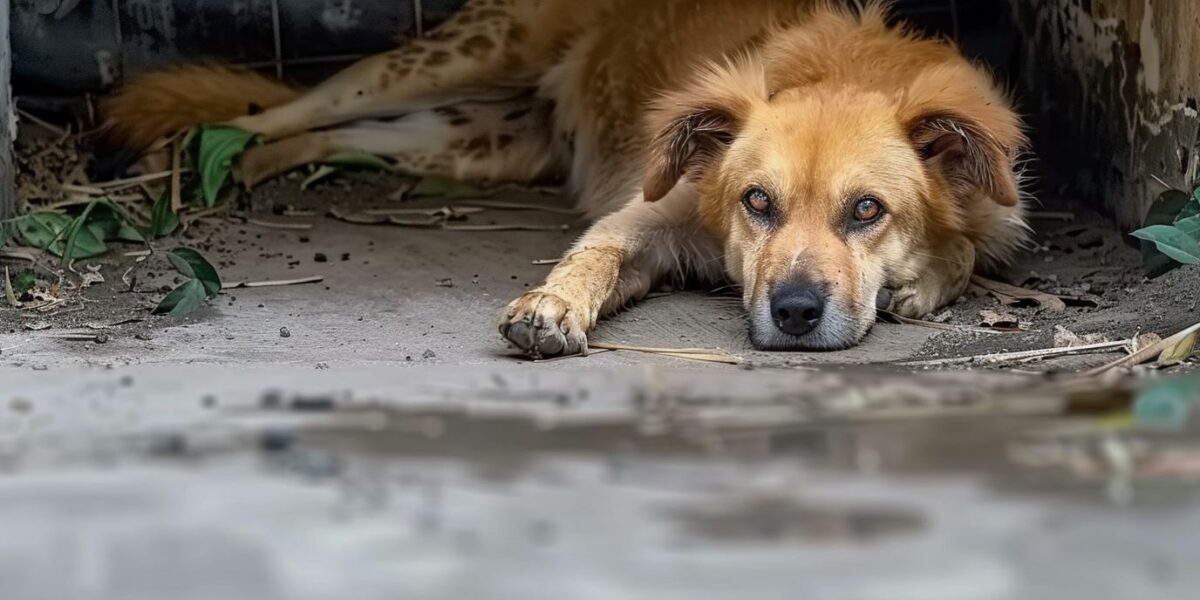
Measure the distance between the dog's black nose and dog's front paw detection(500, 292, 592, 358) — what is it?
464 mm

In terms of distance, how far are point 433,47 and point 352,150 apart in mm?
493

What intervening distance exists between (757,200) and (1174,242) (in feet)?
3.35

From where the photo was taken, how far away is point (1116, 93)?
4301mm

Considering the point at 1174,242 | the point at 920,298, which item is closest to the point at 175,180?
the point at 920,298

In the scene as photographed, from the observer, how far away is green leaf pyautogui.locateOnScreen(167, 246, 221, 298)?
365 centimetres

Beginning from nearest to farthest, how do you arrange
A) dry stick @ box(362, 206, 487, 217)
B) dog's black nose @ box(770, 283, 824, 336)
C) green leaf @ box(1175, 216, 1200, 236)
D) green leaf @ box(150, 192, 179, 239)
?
green leaf @ box(1175, 216, 1200, 236)
dog's black nose @ box(770, 283, 824, 336)
green leaf @ box(150, 192, 179, 239)
dry stick @ box(362, 206, 487, 217)

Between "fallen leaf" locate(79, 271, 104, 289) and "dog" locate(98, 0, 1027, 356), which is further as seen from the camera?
"fallen leaf" locate(79, 271, 104, 289)

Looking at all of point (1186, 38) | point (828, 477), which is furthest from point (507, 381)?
point (1186, 38)

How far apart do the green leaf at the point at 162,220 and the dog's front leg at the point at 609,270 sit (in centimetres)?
138

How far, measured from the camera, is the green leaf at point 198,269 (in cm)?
365

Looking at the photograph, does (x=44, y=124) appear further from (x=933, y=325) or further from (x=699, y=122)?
(x=933, y=325)

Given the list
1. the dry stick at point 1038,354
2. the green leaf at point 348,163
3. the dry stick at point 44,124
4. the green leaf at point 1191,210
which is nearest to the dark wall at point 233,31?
the dry stick at point 44,124

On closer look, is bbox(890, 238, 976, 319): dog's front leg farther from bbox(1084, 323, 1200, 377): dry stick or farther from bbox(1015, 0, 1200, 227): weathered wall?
bbox(1084, 323, 1200, 377): dry stick

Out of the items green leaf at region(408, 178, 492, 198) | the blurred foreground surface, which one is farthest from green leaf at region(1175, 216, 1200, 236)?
green leaf at region(408, 178, 492, 198)
